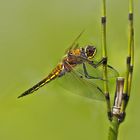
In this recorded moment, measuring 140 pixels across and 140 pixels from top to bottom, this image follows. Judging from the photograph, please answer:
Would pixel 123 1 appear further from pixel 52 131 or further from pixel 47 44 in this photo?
pixel 52 131

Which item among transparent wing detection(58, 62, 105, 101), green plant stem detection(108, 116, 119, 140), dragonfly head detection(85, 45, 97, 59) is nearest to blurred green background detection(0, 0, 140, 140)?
transparent wing detection(58, 62, 105, 101)

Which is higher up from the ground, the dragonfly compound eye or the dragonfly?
the dragonfly compound eye

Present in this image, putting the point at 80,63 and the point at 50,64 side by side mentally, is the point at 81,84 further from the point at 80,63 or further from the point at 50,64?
the point at 50,64

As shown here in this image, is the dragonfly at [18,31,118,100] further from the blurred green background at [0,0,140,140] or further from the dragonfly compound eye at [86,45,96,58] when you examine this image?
the blurred green background at [0,0,140,140]

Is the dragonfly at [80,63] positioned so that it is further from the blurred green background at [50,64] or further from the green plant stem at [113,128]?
the blurred green background at [50,64]

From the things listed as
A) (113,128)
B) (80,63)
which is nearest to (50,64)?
(80,63)
